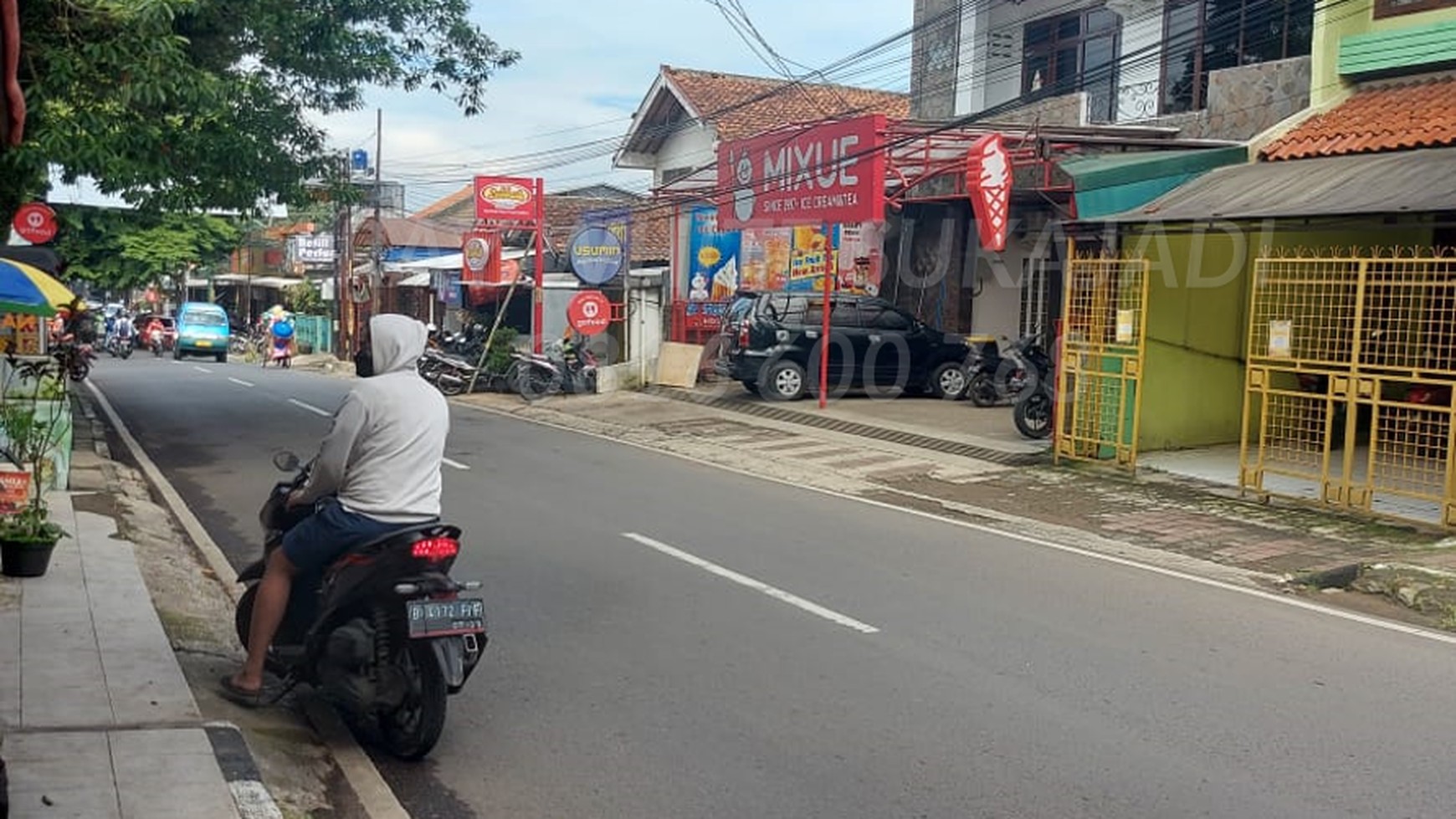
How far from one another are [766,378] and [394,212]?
32.1 meters

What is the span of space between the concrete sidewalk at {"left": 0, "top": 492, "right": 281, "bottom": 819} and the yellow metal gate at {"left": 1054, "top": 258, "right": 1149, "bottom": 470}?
32.7 feet

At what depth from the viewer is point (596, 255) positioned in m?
24.9

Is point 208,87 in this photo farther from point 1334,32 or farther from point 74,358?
point 1334,32

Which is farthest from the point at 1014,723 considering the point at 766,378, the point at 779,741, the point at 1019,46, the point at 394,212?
the point at 394,212

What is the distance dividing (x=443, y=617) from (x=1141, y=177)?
36.5 feet

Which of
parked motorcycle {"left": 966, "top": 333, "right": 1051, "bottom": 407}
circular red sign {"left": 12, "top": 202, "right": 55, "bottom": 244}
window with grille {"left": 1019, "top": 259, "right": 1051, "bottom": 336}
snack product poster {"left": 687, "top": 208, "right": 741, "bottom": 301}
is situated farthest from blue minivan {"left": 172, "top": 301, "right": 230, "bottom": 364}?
parked motorcycle {"left": 966, "top": 333, "right": 1051, "bottom": 407}

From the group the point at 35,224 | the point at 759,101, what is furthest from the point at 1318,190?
the point at 759,101

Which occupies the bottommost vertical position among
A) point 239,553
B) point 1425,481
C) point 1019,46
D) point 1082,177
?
point 239,553

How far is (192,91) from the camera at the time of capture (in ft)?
39.7

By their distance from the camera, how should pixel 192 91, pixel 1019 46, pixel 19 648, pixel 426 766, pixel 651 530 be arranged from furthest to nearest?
pixel 1019 46
pixel 192 91
pixel 651 530
pixel 19 648
pixel 426 766

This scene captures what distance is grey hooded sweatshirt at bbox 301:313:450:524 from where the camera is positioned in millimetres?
5180

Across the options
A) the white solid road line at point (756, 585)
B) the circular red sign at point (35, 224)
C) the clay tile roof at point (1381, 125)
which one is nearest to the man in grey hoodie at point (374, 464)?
the white solid road line at point (756, 585)

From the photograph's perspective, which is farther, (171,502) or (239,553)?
(171,502)

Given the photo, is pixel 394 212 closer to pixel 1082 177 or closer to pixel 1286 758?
pixel 1082 177
